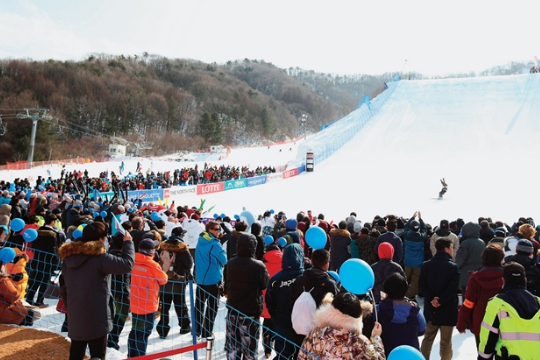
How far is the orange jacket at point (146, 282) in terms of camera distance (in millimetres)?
5020

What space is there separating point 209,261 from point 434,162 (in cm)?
2947

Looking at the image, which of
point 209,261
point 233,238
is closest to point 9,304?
point 209,261

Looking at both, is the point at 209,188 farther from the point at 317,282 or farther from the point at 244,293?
the point at 317,282

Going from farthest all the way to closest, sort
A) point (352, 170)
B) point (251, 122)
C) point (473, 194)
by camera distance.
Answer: point (251, 122) < point (352, 170) < point (473, 194)

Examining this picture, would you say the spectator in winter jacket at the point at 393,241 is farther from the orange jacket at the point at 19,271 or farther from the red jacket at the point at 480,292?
the orange jacket at the point at 19,271

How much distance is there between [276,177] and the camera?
32.0 meters

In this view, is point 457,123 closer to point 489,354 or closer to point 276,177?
point 276,177

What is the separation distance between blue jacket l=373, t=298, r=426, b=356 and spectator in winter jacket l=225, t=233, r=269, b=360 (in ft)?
5.11

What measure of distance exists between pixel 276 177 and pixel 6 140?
133ft

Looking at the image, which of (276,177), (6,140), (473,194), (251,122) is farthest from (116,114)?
(473,194)

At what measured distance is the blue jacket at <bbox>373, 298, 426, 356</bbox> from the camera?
348cm

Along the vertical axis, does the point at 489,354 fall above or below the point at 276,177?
above

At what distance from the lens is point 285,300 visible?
4.22 m

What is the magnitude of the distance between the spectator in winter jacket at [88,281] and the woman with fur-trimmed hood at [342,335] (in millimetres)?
1877
